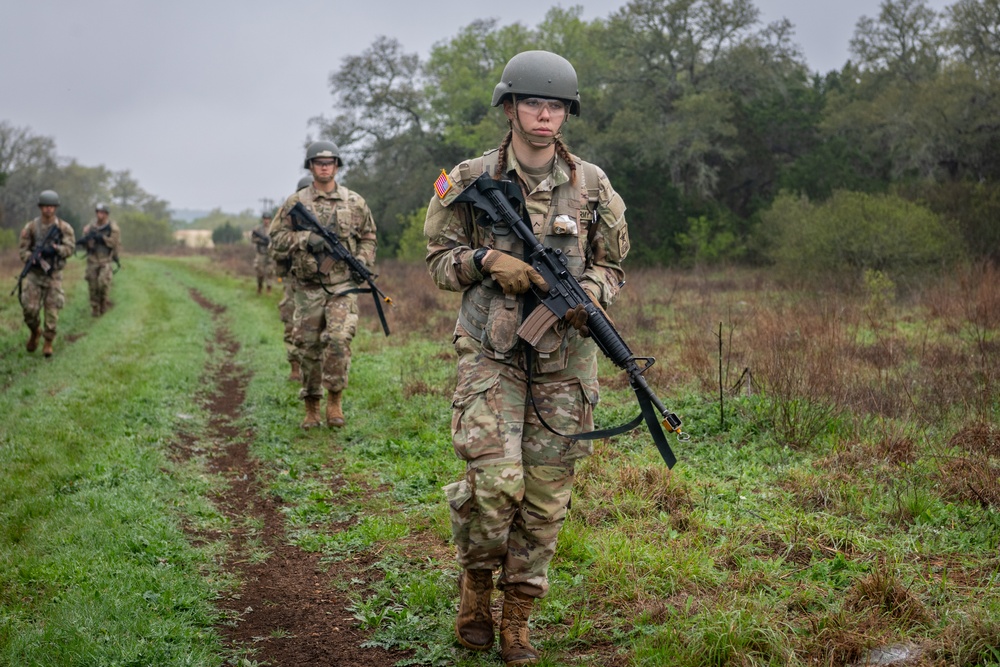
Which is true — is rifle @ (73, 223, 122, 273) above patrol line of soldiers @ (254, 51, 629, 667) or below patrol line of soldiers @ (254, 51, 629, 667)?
above

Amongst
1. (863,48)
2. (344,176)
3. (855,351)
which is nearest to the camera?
(855,351)

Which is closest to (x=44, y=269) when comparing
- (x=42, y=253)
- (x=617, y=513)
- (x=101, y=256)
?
(x=42, y=253)

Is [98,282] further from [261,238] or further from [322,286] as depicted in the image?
[322,286]

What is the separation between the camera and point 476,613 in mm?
3928

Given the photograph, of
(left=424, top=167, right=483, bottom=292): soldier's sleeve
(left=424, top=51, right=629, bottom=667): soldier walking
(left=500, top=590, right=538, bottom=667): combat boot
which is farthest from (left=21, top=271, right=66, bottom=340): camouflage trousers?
(left=500, top=590, right=538, bottom=667): combat boot

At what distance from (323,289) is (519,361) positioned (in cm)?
488

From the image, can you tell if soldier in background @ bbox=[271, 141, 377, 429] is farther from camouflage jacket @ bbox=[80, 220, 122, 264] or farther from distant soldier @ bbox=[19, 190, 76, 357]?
camouflage jacket @ bbox=[80, 220, 122, 264]

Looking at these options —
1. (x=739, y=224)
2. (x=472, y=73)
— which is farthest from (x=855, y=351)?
(x=472, y=73)

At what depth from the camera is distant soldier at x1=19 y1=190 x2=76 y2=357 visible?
1302 centimetres

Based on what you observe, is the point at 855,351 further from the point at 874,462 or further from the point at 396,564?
the point at 396,564

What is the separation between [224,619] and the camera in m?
4.33

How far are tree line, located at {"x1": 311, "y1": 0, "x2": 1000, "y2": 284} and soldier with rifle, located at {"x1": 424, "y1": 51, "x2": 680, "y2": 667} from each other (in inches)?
740

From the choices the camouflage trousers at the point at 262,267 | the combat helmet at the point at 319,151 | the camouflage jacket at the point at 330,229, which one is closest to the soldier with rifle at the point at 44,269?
the camouflage jacket at the point at 330,229

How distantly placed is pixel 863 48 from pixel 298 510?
3986cm
